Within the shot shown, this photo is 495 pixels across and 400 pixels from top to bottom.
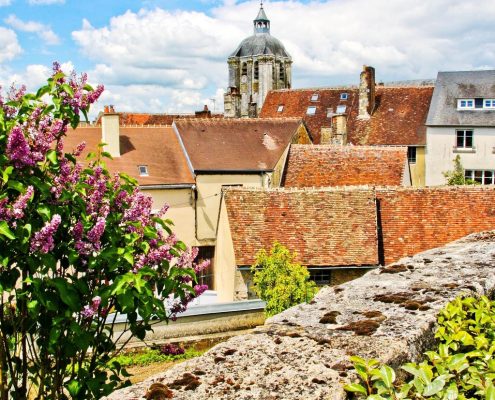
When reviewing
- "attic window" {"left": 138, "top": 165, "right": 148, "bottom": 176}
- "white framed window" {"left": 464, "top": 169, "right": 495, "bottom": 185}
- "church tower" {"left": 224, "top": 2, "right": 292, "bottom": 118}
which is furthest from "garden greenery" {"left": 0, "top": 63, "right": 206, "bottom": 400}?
"church tower" {"left": 224, "top": 2, "right": 292, "bottom": 118}

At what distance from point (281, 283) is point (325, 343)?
13981 millimetres

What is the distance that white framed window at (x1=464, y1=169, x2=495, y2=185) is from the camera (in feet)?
120

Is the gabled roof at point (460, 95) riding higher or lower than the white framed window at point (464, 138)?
higher

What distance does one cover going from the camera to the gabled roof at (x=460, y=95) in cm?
3672

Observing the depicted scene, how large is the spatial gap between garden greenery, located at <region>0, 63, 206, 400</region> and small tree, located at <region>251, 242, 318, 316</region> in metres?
12.4

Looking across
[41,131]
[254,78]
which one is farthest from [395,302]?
[254,78]

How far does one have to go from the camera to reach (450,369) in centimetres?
294

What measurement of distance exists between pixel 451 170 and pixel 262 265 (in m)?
21.9

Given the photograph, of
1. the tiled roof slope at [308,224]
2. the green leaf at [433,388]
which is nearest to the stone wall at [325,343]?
the green leaf at [433,388]

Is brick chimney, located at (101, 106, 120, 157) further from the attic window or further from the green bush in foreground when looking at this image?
the green bush in foreground

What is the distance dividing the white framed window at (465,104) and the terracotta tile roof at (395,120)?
2534 mm

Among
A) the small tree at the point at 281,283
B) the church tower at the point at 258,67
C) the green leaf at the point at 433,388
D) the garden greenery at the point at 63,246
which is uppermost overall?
the church tower at the point at 258,67

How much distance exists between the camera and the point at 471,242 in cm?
700

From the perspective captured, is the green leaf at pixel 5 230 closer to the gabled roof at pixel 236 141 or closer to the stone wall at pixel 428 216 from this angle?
the stone wall at pixel 428 216
